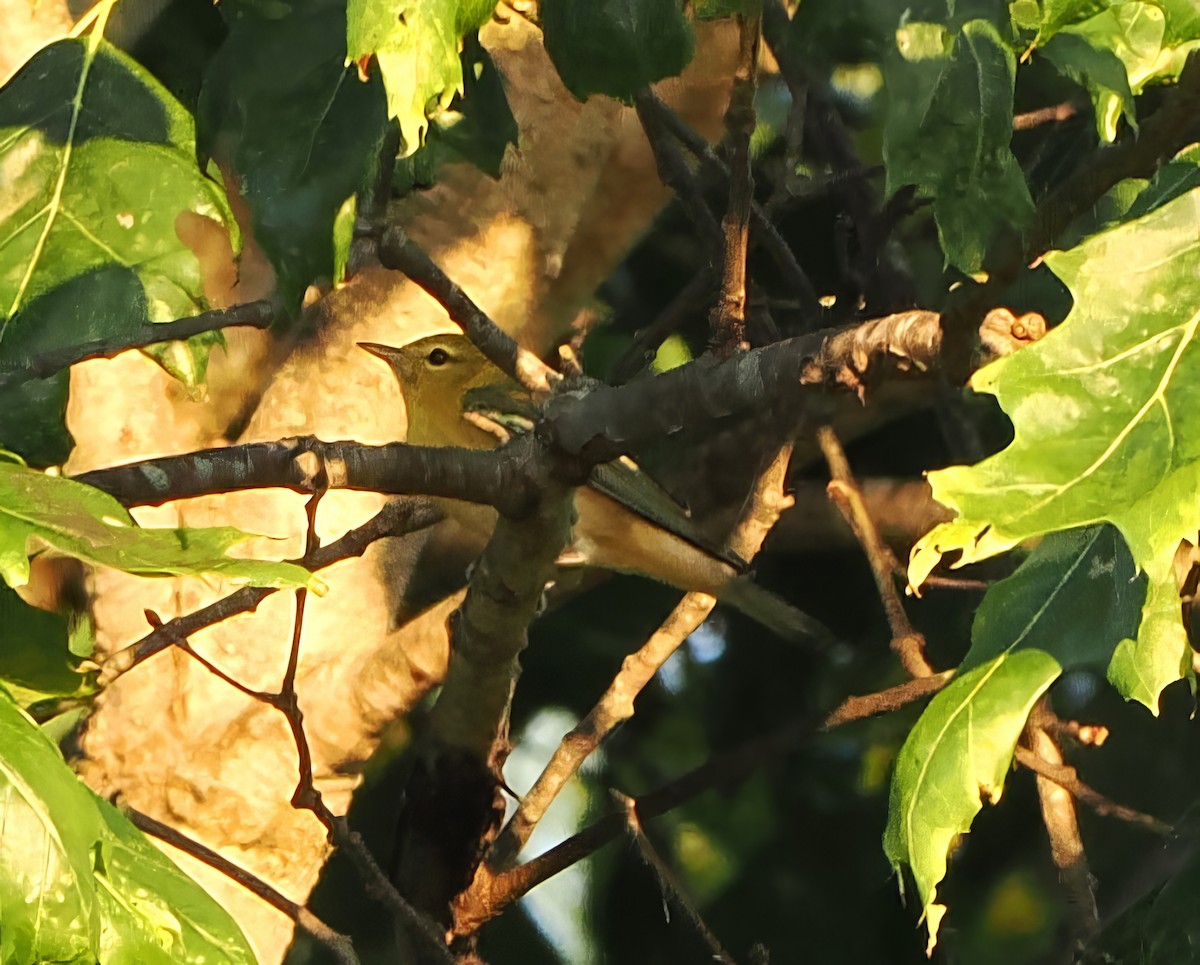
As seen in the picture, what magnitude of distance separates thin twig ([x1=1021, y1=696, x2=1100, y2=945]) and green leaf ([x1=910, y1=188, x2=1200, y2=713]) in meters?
0.92

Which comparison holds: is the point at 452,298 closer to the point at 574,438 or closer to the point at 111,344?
the point at 574,438

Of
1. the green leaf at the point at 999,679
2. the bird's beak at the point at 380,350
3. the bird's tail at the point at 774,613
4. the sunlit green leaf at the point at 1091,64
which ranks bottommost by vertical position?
the bird's tail at the point at 774,613

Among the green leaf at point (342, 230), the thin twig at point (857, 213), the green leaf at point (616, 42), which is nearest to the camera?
the green leaf at point (616, 42)

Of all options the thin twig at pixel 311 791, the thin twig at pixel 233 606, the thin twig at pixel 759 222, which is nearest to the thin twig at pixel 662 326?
the thin twig at pixel 759 222

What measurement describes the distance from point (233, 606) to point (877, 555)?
854 millimetres

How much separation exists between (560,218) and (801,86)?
0.51m

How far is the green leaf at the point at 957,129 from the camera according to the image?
3.18 feet

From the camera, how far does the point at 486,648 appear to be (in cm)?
164

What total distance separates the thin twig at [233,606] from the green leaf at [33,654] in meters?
0.16

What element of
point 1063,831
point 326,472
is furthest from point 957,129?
point 1063,831

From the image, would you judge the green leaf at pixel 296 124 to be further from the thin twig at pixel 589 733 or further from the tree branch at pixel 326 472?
the thin twig at pixel 589 733

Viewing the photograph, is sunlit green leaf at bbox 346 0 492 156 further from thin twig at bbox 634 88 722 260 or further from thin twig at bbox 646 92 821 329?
thin twig at bbox 634 88 722 260

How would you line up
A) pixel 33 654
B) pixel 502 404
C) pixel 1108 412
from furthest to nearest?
pixel 502 404 < pixel 33 654 < pixel 1108 412

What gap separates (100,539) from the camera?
757mm
